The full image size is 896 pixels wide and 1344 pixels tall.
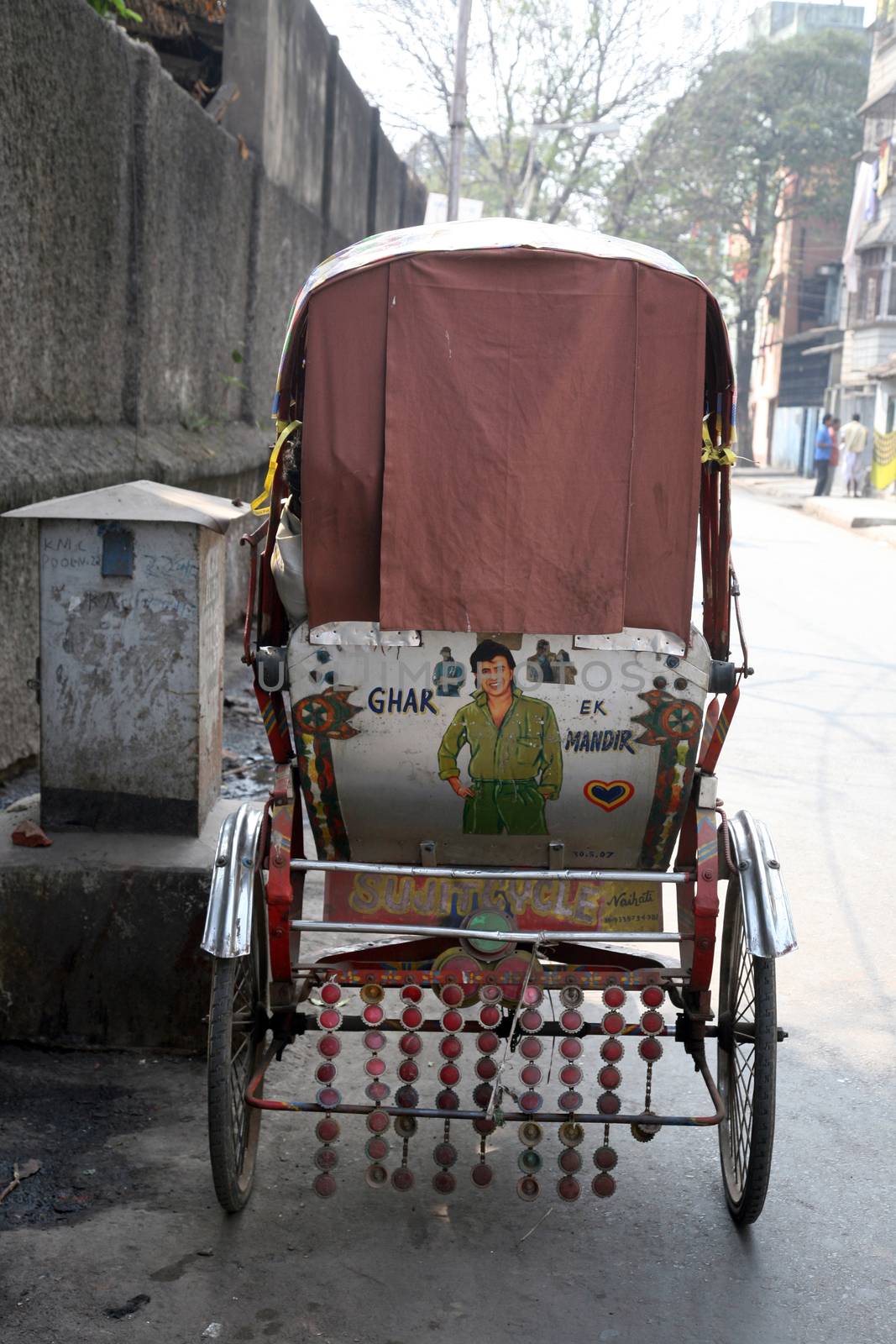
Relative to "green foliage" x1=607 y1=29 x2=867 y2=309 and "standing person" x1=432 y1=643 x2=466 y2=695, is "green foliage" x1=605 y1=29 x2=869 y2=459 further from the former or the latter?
"standing person" x1=432 y1=643 x2=466 y2=695

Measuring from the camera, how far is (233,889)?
3.23m

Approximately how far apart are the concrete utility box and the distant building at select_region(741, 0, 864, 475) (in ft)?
138

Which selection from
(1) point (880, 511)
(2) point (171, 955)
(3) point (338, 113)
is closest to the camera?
(2) point (171, 955)

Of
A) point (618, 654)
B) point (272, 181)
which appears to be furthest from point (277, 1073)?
point (272, 181)

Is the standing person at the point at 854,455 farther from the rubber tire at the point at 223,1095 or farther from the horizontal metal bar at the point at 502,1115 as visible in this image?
the rubber tire at the point at 223,1095

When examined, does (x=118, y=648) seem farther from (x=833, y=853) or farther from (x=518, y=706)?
(x=833, y=853)

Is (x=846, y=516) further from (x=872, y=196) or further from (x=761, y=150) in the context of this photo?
(x=761, y=150)

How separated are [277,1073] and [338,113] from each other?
12557 millimetres

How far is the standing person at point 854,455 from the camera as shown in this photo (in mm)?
31672

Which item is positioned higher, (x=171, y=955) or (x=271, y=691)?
(x=271, y=691)

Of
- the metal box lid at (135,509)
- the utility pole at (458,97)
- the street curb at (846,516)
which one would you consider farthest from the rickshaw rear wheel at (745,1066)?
the utility pole at (458,97)

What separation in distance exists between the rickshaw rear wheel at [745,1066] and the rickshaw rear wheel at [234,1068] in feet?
3.56

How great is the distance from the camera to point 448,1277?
310cm

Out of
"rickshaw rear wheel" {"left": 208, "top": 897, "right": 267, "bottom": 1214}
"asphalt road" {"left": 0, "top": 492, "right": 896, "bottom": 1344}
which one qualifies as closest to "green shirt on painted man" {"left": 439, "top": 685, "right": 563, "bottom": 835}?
"rickshaw rear wheel" {"left": 208, "top": 897, "right": 267, "bottom": 1214}
